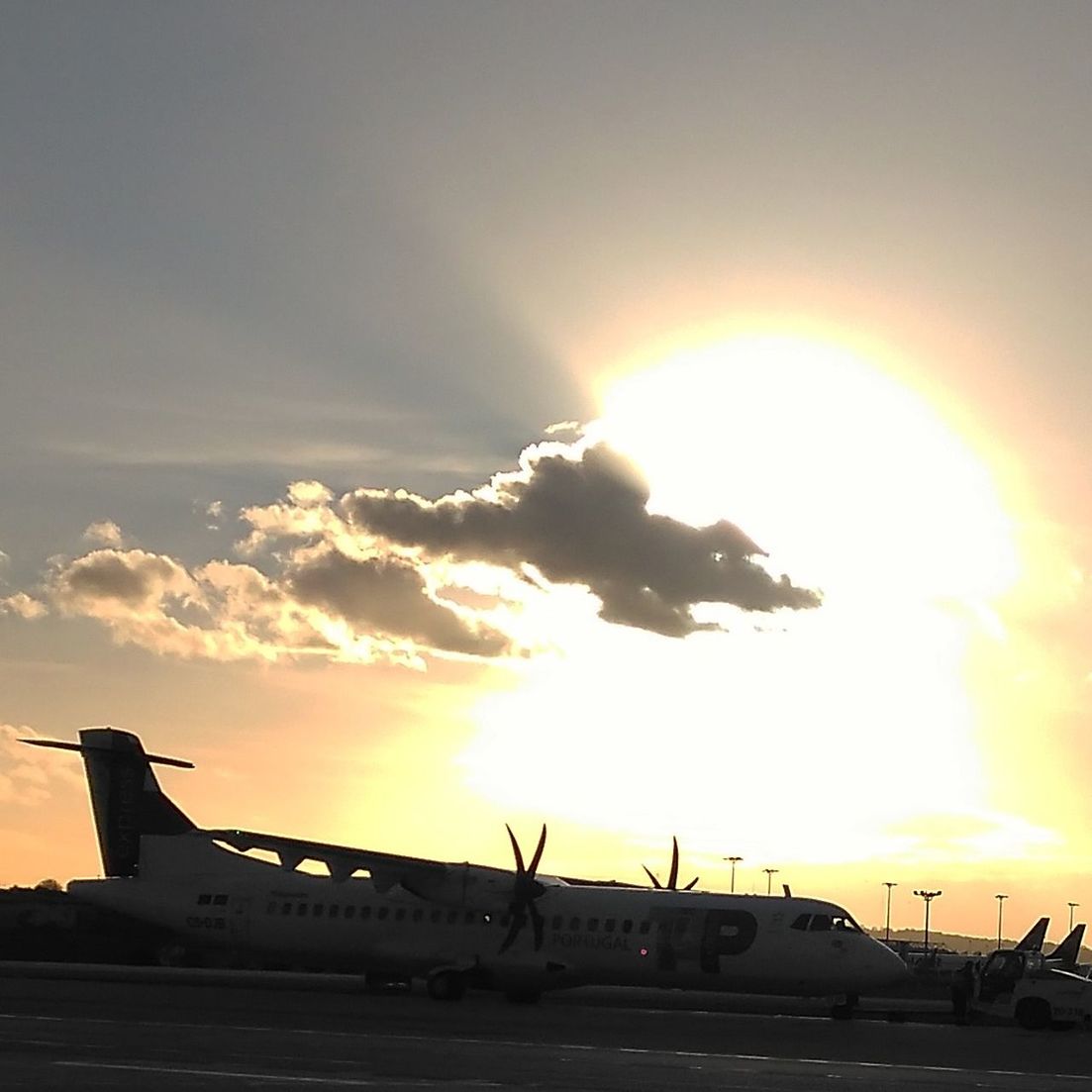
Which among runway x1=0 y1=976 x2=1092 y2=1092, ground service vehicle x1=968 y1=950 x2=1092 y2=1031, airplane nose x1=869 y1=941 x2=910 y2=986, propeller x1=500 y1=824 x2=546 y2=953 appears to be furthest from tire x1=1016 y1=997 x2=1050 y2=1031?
propeller x1=500 y1=824 x2=546 y2=953

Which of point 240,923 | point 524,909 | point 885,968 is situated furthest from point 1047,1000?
point 240,923

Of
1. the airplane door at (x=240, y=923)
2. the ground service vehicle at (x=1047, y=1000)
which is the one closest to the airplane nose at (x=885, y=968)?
the ground service vehicle at (x=1047, y=1000)

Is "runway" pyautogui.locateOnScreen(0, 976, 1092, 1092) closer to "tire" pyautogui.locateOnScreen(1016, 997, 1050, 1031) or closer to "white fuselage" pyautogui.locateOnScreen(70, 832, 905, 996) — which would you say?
"tire" pyautogui.locateOnScreen(1016, 997, 1050, 1031)

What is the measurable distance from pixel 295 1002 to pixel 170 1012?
21.4 ft

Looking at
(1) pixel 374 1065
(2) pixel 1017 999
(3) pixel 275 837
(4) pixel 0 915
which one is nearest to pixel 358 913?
(3) pixel 275 837

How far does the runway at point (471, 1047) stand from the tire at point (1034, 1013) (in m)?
0.95

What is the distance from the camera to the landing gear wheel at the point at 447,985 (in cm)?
4450

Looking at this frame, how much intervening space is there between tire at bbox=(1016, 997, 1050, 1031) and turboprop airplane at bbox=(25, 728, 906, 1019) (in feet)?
10.2

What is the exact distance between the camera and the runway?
21.3 m

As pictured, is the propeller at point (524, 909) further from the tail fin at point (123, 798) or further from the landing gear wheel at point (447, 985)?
the tail fin at point (123, 798)

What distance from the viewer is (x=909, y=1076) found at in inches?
977

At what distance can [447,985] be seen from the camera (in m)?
44.7

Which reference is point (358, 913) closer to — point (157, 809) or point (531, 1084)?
point (157, 809)

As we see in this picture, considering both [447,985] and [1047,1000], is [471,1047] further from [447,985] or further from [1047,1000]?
[1047,1000]
